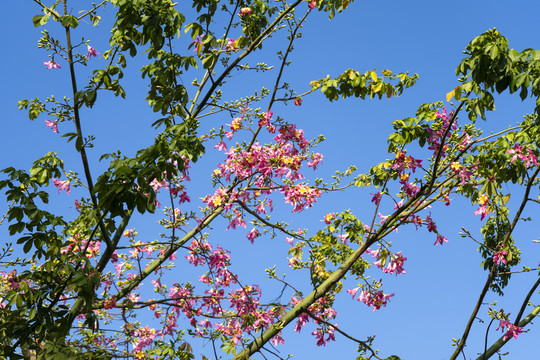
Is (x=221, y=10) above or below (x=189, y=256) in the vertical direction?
above

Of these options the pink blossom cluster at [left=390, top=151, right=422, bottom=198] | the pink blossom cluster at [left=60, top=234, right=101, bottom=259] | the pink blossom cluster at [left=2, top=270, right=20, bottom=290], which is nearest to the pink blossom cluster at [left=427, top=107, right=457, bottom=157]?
the pink blossom cluster at [left=390, top=151, right=422, bottom=198]

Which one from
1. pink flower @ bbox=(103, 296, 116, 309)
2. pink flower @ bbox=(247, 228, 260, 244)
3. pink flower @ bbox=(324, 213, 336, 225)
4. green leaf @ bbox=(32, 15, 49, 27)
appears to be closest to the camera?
green leaf @ bbox=(32, 15, 49, 27)

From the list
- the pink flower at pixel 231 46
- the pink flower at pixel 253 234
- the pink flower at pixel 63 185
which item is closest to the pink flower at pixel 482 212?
the pink flower at pixel 253 234

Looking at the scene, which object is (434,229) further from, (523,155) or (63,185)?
(63,185)

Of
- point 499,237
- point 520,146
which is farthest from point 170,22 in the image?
point 499,237

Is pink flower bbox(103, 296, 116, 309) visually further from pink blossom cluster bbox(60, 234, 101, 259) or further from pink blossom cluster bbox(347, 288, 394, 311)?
pink blossom cluster bbox(347, 288, 394, 311)

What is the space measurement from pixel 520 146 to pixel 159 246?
11.8 ft

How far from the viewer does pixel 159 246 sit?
6.17m

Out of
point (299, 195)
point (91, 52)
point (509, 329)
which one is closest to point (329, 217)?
point (299, 195)

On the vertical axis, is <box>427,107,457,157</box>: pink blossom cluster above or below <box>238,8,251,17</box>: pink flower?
below

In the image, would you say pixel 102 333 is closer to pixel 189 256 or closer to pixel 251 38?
pixel 189 256

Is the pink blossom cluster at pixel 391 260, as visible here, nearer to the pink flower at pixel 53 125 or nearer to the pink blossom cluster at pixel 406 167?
the pink blossom cluster at pixel 406 167

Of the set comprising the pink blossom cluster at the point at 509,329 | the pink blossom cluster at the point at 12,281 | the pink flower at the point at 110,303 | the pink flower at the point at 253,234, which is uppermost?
the pink flower at the point at 253,234

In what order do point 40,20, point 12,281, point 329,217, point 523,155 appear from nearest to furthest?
point 523,155 < point 40,20 < point 12,281 < point 329,217
